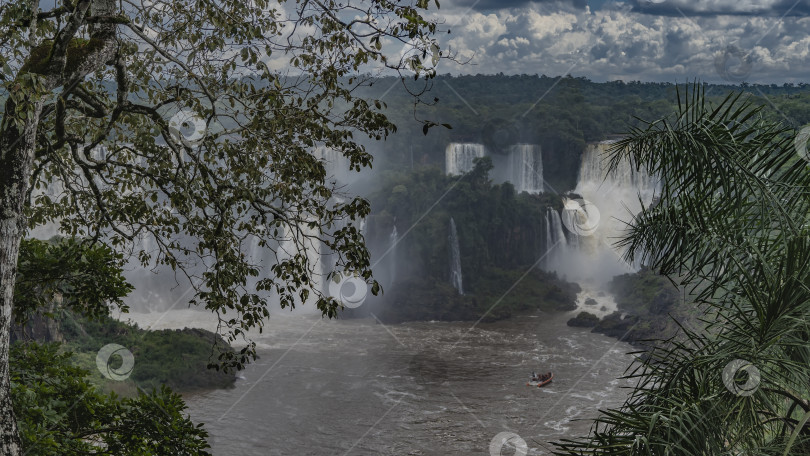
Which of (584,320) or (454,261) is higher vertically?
(454,261)

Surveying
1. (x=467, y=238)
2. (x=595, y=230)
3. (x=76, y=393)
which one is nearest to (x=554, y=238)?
(x=595, y=230)

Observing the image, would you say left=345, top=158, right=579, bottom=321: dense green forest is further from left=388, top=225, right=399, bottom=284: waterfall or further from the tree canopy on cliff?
the tree canopy on cliff

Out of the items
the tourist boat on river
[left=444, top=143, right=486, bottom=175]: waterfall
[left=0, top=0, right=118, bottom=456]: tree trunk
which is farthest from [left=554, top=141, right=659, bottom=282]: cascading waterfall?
[left=0, top=0, right=118, bottom=456]: tree trunk

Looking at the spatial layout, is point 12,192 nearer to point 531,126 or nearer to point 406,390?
point 406,390

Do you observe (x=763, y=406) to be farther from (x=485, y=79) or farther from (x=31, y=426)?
(x=485, y=79)

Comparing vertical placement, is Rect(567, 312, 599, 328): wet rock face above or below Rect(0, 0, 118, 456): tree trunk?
below

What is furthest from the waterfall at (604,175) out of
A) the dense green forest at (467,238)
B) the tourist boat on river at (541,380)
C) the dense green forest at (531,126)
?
the tourist boat on river at (541,380)
